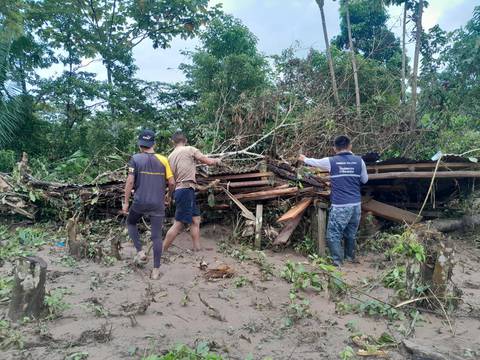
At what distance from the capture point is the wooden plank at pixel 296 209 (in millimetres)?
6198

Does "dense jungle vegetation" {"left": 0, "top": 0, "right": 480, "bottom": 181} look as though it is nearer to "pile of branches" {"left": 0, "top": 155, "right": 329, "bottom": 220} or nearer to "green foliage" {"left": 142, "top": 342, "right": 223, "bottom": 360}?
"pile of branches" {"left": 0, "top": 155, "right": 329, "bottom": 220}

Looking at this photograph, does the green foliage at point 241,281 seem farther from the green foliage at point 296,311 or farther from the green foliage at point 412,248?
the green foliage at point 412,248

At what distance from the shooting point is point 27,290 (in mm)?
3602

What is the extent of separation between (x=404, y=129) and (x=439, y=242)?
6.67 meters

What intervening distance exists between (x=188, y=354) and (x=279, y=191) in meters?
3.85

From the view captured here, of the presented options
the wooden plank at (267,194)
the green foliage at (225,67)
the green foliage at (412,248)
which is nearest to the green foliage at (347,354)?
the green foliage at (412,248)

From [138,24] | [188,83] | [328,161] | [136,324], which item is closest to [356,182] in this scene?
[328,161]

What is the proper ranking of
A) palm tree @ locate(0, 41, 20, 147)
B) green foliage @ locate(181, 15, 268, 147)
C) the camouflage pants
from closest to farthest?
1. the camouflage pants
2. palm tree @ locate(0, 41, 20, 147)
3. green foliage @ locate(181, 15, 268, 147)

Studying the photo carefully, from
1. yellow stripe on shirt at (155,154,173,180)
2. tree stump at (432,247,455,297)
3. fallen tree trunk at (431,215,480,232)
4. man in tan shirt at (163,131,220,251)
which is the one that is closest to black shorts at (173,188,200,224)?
man in tan shirt at (163,131,220,251)

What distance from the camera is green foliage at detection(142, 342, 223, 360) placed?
2.93 meters

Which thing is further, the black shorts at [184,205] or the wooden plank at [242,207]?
the wooden plank at [242,207]

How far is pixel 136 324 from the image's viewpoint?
3611mm

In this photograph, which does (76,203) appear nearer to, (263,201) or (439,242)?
(263,201)

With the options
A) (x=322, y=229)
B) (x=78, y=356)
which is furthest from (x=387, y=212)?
(x=78, y=356)
